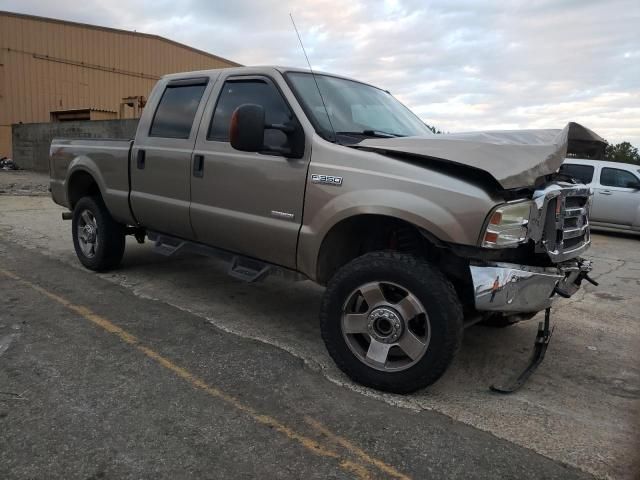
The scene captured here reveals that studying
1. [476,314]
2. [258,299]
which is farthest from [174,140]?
[476,314]

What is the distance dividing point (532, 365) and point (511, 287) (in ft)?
3.47

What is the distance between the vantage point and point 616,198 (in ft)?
38.3

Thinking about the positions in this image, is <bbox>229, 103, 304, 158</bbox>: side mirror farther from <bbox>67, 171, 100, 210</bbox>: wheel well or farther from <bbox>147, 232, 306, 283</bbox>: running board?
<bbox>67, 171, 100, 210</bbox>: wheel well

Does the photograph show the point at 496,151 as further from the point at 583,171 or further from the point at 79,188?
the point at 583,171

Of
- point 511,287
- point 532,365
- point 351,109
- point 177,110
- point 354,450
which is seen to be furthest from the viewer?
point 177,110

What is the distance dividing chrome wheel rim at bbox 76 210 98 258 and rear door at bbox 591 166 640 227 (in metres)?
10.4

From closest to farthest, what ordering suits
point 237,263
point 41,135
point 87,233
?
point 237,263, point 87,233, point 41,135

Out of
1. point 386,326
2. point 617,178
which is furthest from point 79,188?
point 617,178

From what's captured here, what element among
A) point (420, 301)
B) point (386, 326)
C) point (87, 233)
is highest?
point (420, 301)

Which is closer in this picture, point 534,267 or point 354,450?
point 354,450

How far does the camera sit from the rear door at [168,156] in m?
4.64

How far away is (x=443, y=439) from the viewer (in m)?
2.84

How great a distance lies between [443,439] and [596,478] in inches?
28.7

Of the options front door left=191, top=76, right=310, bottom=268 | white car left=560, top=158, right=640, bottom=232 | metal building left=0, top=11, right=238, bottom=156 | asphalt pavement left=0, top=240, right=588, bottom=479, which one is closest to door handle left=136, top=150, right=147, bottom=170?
front door left=191, top=76, right=310, bottom=268
